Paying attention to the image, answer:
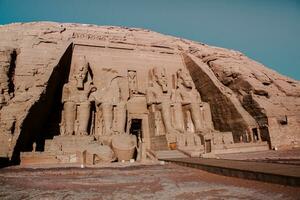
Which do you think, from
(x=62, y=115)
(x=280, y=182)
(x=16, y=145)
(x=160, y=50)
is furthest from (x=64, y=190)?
(x=160, y=50)

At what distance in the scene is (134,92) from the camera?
56.6ft

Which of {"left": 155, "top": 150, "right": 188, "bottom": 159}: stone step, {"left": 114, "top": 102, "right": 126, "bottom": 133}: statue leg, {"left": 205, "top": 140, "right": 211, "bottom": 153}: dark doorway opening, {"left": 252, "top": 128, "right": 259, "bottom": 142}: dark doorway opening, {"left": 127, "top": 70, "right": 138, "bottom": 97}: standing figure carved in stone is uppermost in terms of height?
{"left": 127, "top": 70, "right": 138, "bottom": 97}: standing figure carved in stone

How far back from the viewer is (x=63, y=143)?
38.9 ft

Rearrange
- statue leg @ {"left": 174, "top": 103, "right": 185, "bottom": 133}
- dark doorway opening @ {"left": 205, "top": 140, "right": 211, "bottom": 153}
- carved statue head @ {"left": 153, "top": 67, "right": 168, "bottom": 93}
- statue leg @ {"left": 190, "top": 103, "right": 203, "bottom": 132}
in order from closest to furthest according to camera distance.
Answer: dark doorway opening @ {"left": 205, "top": 140, "right": 211, "bottom": 153} → statue leg @ {"left": 174, "top": 103, "right": 185, "bottom": 133} → statue leg @ {"left": 190, "top": 103, "right": 203, "bottom": 132} → carved statue head @ {"left": 153, "top": 67, "right": 168, "bottom": 93}

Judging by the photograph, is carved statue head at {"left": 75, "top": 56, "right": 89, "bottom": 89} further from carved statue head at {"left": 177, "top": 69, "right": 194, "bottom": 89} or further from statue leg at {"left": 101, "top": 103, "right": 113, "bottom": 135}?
carved statue head at {"left": 177, "top": 69, "right": 194, "bottom": 89}

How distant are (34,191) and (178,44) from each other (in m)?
18.3

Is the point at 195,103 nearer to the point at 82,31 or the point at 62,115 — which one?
the point at 62,115

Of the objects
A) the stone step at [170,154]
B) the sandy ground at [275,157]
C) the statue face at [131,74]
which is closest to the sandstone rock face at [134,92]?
the statue face at [131,74]

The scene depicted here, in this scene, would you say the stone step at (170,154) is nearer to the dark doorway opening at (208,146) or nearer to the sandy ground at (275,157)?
the dark doorway opening at (208,146)

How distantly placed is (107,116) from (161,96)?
386cm

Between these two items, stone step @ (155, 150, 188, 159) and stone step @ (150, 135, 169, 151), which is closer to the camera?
stone step @ (155, 150, 188, 159)

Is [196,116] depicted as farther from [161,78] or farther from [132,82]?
[132,82]

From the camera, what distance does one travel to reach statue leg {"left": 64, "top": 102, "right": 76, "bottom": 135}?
13836 mm

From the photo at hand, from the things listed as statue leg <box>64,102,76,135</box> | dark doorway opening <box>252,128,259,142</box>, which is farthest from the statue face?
dark doorway opening <box>252,128,259,142</box>
